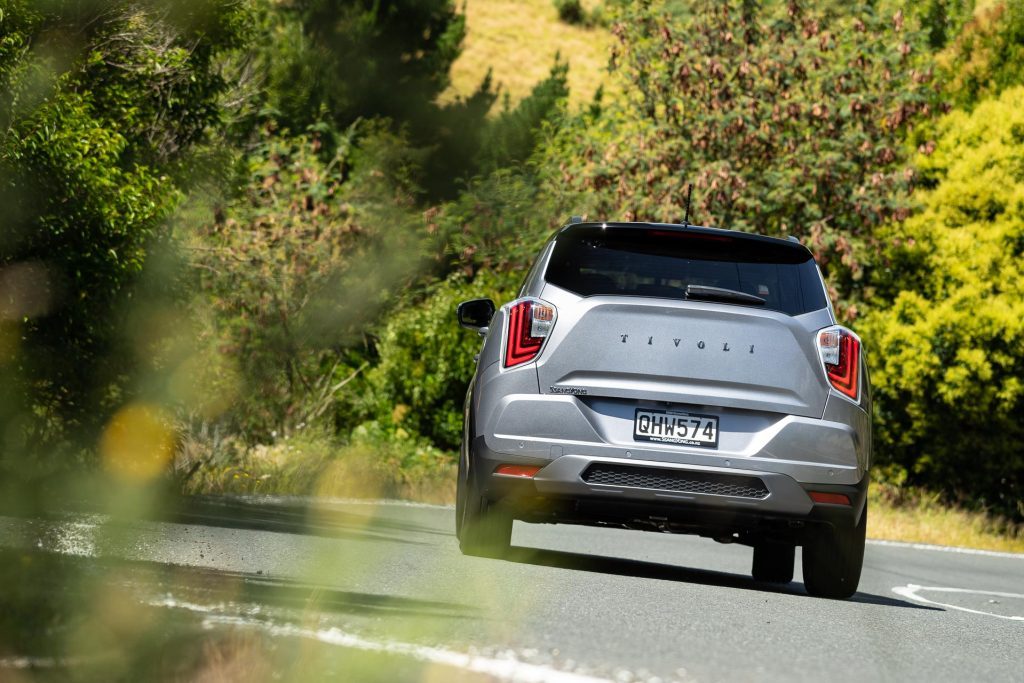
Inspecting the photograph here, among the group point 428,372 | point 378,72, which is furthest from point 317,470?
point 378,72

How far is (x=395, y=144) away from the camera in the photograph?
138ft

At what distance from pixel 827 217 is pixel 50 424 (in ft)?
44.3

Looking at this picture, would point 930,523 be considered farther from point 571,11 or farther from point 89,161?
point 571,11

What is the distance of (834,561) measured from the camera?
8.64 m

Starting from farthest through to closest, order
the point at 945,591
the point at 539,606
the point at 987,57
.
Result: 1. the point at 987,57
2. the point at 945,591
3. the point at 539,606

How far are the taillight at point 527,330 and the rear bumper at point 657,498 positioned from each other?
478mm

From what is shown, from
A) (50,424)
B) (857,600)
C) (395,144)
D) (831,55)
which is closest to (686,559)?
(857,600)

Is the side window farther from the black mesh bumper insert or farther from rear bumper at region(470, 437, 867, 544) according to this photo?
the black mesh bumper insert

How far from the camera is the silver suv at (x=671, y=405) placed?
7891mm

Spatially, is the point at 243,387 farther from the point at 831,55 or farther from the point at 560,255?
the point at 560,255

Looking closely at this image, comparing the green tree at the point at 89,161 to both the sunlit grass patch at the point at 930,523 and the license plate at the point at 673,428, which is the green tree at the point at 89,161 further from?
the sunlit grass patch at the point at 930,523

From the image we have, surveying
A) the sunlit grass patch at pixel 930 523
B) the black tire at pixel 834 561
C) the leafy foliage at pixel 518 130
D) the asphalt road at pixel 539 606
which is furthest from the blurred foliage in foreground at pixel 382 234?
the leafy foliage at pixel 518 130

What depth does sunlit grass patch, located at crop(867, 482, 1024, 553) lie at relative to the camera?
77.7 feet

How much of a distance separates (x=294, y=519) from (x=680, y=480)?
16.1 feet
